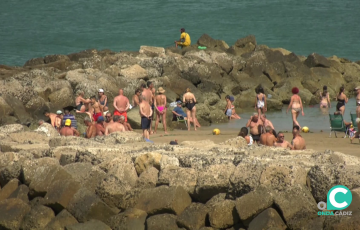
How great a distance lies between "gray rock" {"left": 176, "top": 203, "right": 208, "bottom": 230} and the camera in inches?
388

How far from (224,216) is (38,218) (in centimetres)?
299

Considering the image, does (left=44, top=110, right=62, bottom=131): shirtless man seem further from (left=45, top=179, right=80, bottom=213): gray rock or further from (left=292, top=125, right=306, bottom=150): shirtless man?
(left=45, top=179, right=80, bottom=213): gray rock

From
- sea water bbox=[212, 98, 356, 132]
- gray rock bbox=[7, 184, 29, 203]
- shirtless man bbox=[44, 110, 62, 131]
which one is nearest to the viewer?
gray rock bbox=[7, 184, 29, 203]

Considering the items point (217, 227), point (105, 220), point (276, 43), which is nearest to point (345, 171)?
point (217, 227)

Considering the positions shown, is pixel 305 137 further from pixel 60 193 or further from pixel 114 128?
pixel 60 193

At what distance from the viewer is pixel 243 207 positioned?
9477mm

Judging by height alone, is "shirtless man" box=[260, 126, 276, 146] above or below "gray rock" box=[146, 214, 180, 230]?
above

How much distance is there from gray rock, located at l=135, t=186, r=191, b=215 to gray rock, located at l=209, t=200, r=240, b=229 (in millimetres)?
591

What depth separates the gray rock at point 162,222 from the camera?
32.7 feet

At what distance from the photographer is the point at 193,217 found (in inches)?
391

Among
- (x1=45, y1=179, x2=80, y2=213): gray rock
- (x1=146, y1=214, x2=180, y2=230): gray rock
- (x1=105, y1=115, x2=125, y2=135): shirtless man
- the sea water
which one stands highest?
(x1=105, y1=115, x2=125, y2=135): shirtless man

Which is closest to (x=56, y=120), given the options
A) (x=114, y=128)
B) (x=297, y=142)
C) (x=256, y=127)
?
(x=114, y=128)

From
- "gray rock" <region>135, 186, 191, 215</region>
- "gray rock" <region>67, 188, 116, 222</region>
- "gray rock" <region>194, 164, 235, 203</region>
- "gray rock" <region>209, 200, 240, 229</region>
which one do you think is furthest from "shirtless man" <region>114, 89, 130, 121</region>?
"gray rock" <region>209, 200, 240, 229</region>

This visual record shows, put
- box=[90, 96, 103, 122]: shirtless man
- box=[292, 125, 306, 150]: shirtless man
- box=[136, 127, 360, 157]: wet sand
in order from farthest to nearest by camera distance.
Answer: box=[90, 96, 103, 122]: shirtless man, box=[136, 127, 360, 157]: wet sand, box=[292, 125, 306, 150]: shirtless man
